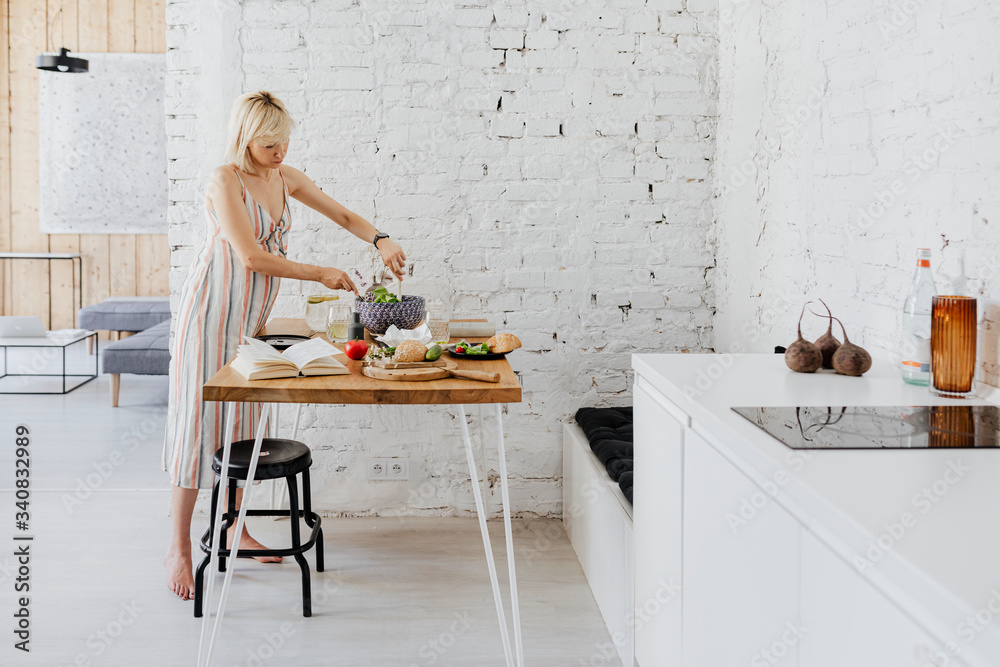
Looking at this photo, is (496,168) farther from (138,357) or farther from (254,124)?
(138,357)

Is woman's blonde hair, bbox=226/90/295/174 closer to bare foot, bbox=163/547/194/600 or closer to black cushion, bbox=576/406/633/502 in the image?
bare foot, bbox=163/547/194/600

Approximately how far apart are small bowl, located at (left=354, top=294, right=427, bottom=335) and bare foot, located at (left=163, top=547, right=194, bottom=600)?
39.6 inches

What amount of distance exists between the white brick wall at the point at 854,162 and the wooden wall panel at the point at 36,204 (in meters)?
5.83

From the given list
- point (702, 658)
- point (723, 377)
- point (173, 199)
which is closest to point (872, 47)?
point (723, 377)

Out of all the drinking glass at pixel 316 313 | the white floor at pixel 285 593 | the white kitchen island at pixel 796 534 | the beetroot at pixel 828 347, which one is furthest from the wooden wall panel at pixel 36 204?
the beetroot at pixel 828 347

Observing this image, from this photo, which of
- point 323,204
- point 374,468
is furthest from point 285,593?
point 323,204

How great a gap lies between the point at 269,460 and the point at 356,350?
18.4 inches

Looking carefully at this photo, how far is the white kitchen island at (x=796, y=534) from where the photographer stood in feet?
2.68

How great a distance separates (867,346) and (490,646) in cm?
134

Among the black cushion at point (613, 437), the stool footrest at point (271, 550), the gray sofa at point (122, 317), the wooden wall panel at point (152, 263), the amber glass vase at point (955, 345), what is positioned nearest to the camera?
the amber glass vase at point (955, 345)

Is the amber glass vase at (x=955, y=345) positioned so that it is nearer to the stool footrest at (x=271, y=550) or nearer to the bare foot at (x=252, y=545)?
the stool footrest at (x=271, y=550)

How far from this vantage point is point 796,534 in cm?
112

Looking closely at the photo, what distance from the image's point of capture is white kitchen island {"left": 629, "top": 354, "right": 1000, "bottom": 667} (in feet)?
2.68

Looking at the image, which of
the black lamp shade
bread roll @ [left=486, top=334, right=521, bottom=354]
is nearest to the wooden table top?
bread roll @ [left=486, top=334, right=521, bottom=354]
